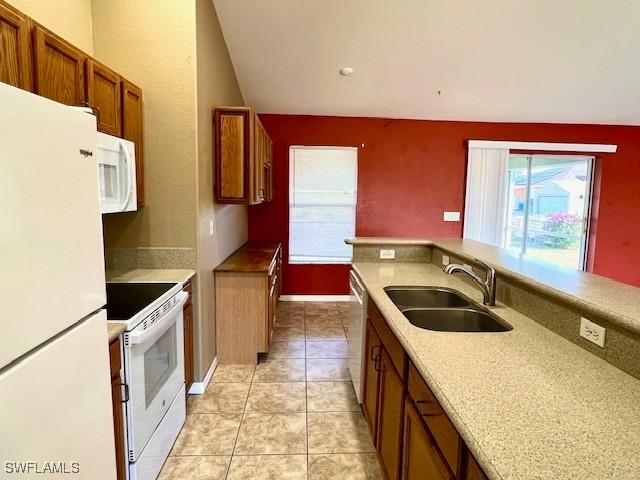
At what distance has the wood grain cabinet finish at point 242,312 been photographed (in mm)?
2992

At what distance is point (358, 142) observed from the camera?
4.81 metres

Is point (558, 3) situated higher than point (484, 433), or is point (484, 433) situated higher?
point (558, 3)

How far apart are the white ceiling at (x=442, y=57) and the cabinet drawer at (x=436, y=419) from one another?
9.81 feet

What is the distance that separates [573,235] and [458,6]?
391cm

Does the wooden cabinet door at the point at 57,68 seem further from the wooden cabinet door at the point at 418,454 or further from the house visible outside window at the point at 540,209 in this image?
the house visible outside window at the point at 540,209

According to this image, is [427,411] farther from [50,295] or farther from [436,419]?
[50,295]

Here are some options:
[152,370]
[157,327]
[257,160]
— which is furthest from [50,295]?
[257,160]

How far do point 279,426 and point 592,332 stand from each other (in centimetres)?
183

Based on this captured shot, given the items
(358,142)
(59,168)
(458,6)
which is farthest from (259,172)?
(59,168)

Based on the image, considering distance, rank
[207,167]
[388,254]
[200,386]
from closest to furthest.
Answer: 1. [200,386]
2. [207,167]
3. [388,254]

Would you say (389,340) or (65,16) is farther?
(65,16)

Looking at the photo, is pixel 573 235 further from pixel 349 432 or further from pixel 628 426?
pixel 628 426

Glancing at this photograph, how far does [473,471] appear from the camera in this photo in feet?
2.77
